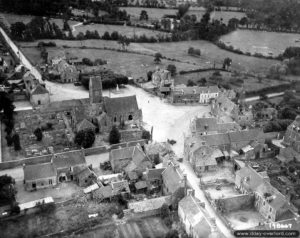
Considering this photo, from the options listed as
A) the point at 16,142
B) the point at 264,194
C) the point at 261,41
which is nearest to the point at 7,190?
the point at 16,142

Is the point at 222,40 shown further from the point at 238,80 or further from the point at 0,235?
the point at 0,235

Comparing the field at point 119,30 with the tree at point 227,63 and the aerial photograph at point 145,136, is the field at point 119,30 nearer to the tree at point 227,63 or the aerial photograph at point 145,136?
the aerial photograph at point 145,136

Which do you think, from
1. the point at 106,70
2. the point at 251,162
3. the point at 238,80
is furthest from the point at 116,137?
the point at 238,80

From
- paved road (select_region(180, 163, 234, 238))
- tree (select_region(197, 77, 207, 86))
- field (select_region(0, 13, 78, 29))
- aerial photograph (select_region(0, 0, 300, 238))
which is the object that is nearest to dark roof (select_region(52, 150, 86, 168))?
aerial photograph (select_region(0, 0, 300, 238))

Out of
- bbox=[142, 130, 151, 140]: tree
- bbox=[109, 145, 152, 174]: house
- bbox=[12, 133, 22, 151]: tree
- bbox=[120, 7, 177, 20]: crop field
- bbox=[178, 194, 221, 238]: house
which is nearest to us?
bbox=[178, 194, 221, 238]: house

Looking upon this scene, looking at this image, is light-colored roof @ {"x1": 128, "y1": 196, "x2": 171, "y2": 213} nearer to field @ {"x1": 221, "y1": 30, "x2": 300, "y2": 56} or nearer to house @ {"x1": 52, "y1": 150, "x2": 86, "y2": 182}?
house @ {"x1": 52, "y1": 150, "x2": 86, "y2": 182}

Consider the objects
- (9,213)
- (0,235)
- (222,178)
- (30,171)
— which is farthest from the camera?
(222,178)

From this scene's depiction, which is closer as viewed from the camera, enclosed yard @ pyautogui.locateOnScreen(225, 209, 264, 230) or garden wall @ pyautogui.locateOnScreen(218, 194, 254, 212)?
enclosed yard @ pyautogui.locateOnScreen(225, 209, 264, 230)
